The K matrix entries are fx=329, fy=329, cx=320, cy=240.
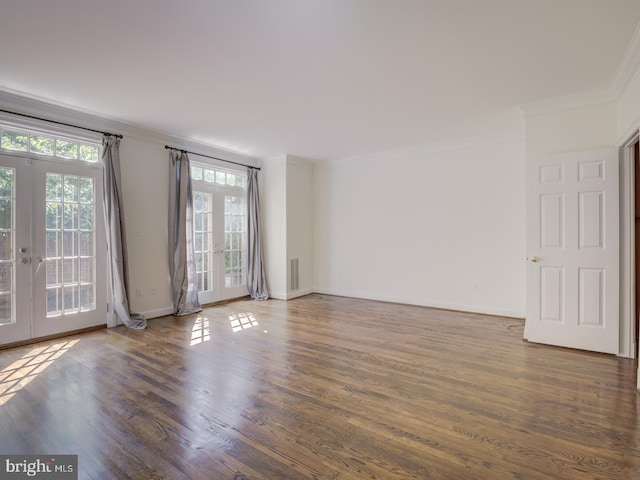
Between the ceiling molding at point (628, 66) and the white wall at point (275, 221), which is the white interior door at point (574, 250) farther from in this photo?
the white wall at point (275, 221)

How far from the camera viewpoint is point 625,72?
301 cm

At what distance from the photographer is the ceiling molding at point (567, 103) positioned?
3.47m

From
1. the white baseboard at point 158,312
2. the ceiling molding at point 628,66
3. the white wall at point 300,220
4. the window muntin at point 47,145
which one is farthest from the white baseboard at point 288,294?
the ceiling molding at point 628,66

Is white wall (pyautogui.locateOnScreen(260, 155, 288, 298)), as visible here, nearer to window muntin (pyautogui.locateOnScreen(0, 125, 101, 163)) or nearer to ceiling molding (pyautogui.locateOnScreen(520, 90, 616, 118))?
window muntin (pyautogui.locateOnScreen(0, 125, 101, 163))

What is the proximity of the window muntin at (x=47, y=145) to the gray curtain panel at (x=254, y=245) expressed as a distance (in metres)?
2.60

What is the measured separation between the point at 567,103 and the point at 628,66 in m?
0.73

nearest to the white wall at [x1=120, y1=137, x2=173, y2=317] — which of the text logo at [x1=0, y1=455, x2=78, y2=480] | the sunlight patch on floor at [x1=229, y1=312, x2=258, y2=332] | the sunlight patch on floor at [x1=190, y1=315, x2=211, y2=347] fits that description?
the sunlight patch on floor at [x1=190, y1=315, x2=211, y2=347]

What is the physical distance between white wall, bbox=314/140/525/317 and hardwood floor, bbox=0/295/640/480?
1317 mm

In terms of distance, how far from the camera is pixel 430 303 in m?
5.63

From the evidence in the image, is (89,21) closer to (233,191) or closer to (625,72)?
(233,191)

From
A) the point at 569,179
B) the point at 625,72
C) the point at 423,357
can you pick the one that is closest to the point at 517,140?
the point at 569,179

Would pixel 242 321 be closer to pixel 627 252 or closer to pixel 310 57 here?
pixel 310 57

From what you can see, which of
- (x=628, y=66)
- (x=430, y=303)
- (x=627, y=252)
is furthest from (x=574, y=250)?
(x=430, y=303)

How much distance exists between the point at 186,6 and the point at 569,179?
3947mm
